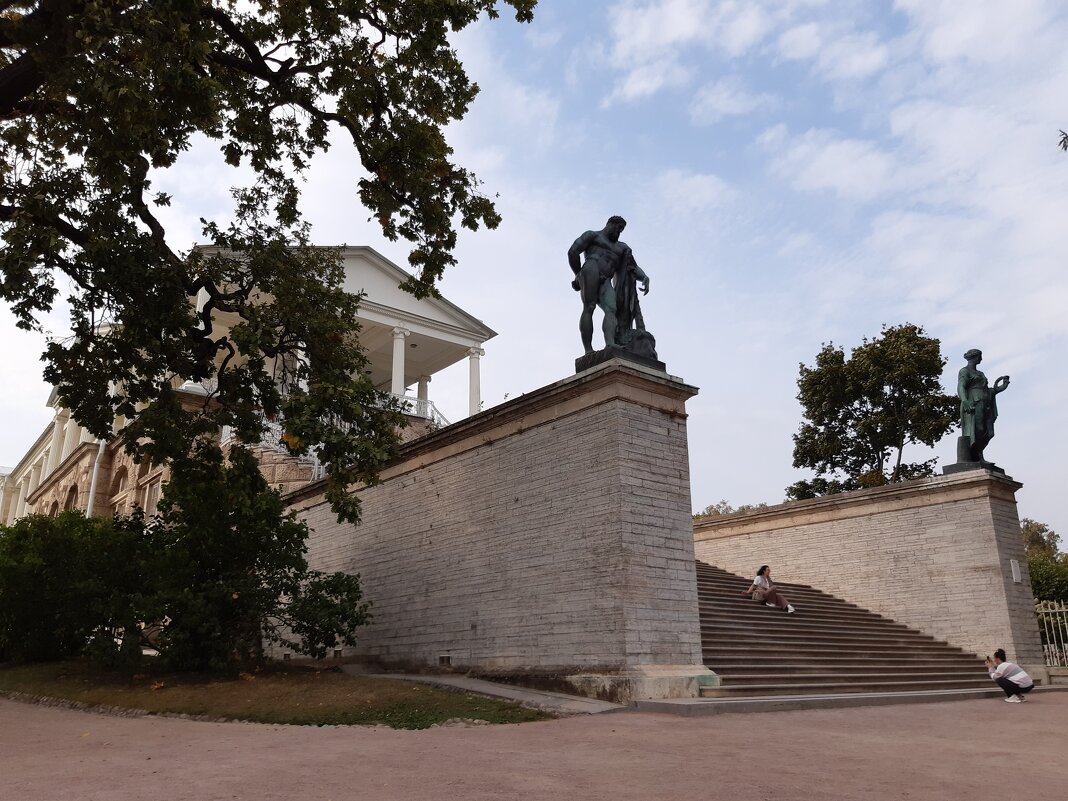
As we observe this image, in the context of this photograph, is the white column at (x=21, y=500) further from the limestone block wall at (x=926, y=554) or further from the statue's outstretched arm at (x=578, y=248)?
the statue's outstretched arm at (x=578, y=248)

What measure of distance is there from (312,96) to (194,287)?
2988 millimetres

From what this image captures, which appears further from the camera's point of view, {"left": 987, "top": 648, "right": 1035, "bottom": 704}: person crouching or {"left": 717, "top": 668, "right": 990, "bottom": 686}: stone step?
{"left": 987, "top": 648, "right": 1035, "bottom": 704}: person crouching

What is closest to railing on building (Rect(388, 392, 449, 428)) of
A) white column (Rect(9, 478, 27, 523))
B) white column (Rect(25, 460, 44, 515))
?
white column (Rect(25, 460, 44, 515))

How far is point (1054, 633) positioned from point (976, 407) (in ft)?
19.6

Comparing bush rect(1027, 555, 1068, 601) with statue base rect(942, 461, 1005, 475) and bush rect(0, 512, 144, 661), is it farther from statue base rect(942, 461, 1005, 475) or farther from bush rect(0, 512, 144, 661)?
bush rect(0, 512, 144, 661)

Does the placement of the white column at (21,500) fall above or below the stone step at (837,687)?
above

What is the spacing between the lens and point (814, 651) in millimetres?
12062

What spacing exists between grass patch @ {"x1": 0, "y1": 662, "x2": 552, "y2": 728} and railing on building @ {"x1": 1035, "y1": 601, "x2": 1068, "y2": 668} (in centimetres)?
1368

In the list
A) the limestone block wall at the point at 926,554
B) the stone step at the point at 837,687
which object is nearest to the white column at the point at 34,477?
the limestone block wall at the point at 926,554

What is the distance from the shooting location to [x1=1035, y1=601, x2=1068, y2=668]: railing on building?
16797mm

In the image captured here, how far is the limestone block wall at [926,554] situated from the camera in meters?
14.8

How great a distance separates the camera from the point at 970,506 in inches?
601

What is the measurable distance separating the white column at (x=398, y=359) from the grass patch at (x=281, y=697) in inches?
753

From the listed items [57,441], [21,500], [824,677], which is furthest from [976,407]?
[21,500]
